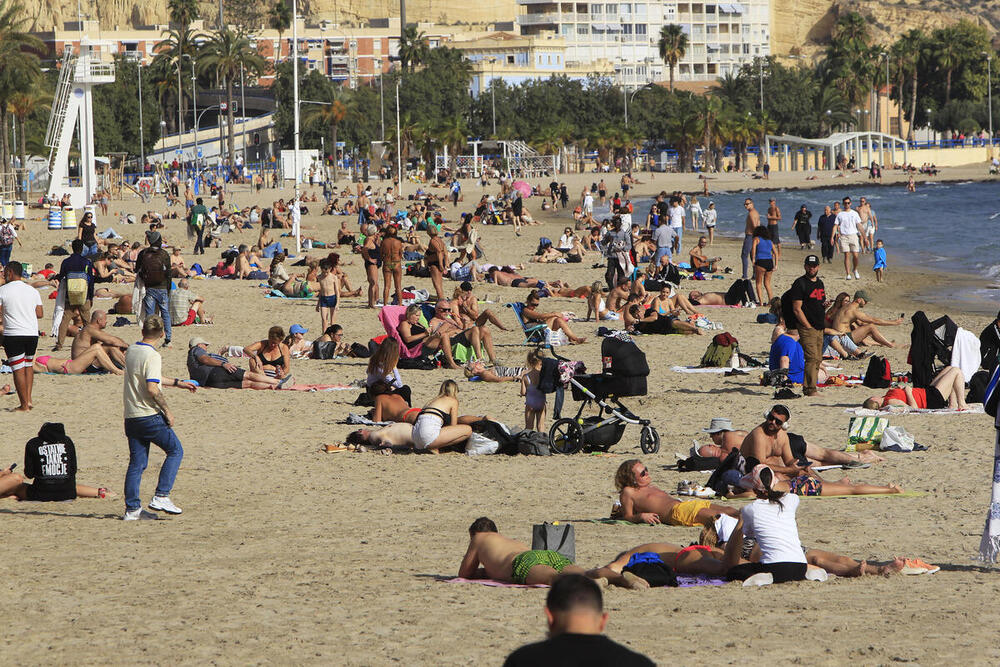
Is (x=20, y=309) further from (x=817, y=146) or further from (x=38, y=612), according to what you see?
(x=817, y=146)

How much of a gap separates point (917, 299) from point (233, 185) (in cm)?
5476

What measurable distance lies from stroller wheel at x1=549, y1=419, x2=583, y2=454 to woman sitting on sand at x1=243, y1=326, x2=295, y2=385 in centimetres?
444

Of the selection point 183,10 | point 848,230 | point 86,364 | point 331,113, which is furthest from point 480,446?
point 183,10

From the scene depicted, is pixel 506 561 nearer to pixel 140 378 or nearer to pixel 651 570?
pixel 651 570

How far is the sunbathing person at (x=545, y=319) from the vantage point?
17250mm

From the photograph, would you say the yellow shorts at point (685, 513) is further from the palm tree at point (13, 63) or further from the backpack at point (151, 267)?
the palm tree at point (13, 63)

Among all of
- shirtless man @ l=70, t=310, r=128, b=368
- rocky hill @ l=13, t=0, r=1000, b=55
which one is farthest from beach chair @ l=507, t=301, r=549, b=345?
rocky hill @ l=13, t=0, r=1000, b=55

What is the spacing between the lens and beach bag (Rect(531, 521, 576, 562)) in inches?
281

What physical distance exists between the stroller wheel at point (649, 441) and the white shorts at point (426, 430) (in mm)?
1760

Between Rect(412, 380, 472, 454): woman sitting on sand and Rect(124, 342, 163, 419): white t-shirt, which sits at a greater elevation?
Rect(124, 342, 163, 419): white t-shirt

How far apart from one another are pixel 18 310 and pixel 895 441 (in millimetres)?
8167

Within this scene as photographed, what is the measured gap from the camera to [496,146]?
89750 mm

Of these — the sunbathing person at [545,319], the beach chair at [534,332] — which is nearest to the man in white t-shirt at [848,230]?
the sunbathing person at [545,319]

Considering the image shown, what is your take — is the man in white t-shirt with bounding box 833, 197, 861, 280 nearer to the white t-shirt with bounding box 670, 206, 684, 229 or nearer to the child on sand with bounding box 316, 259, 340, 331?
the white t-shirt with bounding box 670, 206, 684, 229
